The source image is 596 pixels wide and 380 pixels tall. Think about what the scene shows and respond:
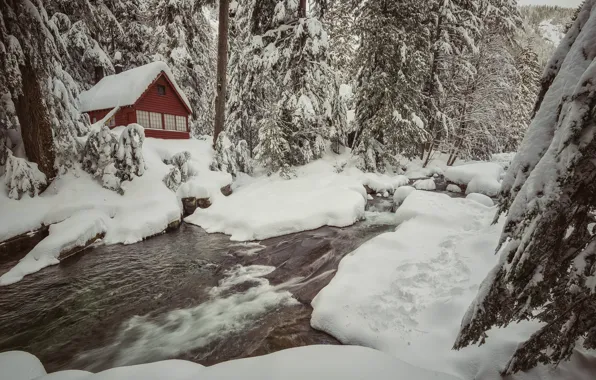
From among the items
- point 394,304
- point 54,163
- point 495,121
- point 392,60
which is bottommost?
point 394,304

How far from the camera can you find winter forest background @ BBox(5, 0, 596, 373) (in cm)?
211

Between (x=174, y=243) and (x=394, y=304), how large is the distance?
717 centimetres

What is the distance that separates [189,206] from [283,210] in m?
4.43

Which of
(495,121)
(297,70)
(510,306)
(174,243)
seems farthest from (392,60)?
(510,306)

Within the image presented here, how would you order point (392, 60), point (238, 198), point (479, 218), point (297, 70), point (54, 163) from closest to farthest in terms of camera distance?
1. point (479, 218)
2. point (54, 163)
3. point (238, 198)
4. point (297, 70)
5. point (392, 60)

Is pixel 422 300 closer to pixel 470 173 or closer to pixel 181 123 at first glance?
pixel 470 173

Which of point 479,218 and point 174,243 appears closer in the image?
point 479,218

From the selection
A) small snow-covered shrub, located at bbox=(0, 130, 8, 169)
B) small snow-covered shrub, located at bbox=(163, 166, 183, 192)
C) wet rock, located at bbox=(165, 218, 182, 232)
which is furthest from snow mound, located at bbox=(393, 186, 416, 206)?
small snow-covered shrub, located at bbox=(0, 130, 8, 169)

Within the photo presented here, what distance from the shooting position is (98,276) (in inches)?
270

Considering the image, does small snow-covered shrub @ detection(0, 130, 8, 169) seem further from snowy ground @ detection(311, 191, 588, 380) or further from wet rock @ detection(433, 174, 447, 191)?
wet rock @ detection(433, 174, 447, 191)

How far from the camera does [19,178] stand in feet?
28.4

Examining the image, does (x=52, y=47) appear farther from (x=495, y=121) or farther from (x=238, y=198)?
(x=495, y=121)

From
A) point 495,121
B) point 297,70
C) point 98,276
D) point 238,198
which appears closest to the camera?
point 98,276

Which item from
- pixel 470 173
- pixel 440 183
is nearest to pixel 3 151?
pixel 470 173
